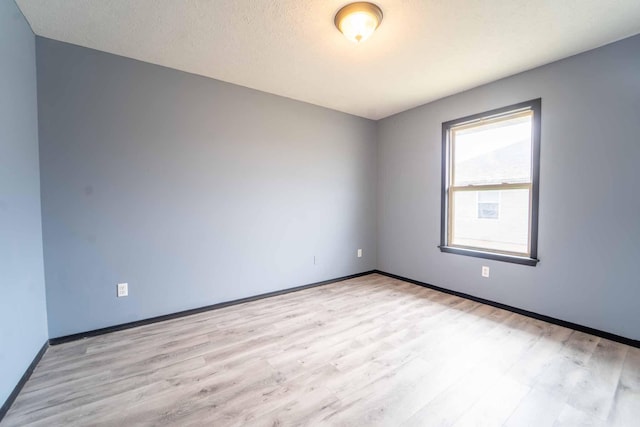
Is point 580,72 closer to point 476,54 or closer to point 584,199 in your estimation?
point 476,54

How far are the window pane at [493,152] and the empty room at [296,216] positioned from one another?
2cm

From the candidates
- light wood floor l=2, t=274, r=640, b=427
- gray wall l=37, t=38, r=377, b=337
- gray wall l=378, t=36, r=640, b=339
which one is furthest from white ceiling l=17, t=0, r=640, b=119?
light wood floor l=2, t=274, r=640, b=427

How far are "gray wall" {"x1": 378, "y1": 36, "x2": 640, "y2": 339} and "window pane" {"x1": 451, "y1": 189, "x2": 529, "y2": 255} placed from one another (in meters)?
0.19

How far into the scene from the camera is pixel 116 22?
1962mm

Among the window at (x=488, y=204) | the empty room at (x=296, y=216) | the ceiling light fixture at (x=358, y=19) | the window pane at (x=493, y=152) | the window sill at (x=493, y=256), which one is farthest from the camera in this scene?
the window at (x=488, y=204)

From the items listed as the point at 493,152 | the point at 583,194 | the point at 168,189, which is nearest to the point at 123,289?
the point at 168,189

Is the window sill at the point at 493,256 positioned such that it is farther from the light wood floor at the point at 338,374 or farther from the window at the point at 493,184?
the light wood floor at the point at 338,374

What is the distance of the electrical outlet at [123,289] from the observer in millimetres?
2420

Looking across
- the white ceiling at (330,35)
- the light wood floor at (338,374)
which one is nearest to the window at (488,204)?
the light wood floor at (338,374)

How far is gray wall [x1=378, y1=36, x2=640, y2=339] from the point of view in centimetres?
216

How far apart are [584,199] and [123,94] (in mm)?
4333

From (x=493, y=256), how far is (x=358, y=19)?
2.77 m

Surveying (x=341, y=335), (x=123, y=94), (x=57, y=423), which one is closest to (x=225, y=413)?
(x=57, y=423)

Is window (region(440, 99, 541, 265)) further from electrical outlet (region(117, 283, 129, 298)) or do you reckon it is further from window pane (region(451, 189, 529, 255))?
electrical outlet (region(117, 283, 129, 298))
